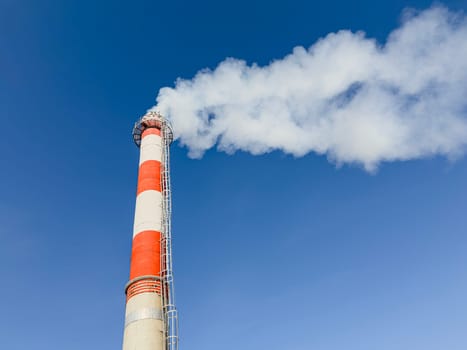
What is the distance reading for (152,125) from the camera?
29.7 m

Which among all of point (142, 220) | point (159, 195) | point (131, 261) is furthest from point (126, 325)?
point (159, 195)

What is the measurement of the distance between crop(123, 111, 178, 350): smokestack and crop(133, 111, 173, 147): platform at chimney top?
4.25 ft

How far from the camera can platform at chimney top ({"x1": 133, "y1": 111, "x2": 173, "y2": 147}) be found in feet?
97.5

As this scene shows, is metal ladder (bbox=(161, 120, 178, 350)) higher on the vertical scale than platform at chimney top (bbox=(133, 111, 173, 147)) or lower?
lower

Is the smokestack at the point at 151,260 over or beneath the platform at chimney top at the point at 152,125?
beneath

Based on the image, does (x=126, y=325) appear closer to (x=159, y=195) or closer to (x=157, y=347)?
(x=157, y=347)

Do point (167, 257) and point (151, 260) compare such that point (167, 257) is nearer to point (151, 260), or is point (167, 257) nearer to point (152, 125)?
point (151, 260)

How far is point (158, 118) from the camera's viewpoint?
30125mm

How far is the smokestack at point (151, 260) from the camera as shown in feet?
63.3

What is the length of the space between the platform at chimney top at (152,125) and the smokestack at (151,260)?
1.29 metres

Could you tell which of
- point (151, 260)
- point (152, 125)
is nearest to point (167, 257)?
point (151, 260)

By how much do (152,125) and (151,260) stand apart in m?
11.7

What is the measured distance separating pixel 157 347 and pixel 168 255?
485cm

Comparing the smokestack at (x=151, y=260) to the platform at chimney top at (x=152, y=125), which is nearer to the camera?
the smokestack at (x=151, y=260)
